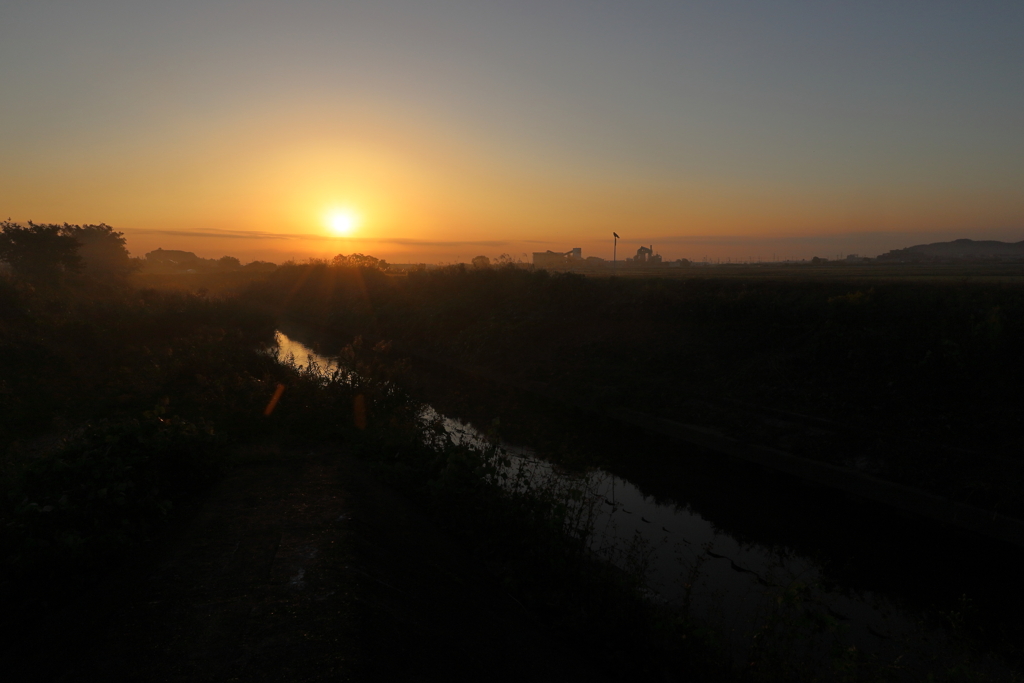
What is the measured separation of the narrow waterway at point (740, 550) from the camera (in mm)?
6898

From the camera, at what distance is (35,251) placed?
38.4 metres

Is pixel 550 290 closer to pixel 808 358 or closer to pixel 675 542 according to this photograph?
pixel 808 358

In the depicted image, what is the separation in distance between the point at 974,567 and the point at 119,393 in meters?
20.1

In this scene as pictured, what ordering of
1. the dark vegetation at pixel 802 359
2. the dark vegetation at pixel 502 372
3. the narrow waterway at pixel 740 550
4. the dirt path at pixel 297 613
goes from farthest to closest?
1. the dark vegetation at pixel 802 359
2. the narrow waterway at pixel 740 550
3. the dark vegetation at pixel 502 372
4. the dirt path at pixel 297 613

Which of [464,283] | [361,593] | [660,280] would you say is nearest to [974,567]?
[361,593]

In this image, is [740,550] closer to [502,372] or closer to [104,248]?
[502,372]

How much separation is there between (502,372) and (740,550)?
14980 mm

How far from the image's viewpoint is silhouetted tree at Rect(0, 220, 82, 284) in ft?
123

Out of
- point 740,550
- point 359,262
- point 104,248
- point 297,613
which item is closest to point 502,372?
point 740,550

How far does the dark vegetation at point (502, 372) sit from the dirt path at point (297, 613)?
1.46ft

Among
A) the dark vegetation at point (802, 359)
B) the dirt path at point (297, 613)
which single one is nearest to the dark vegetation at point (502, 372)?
the dark vegetation at point (802, 359)

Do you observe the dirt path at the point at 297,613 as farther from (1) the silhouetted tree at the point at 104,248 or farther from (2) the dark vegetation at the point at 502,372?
(1) the silhouetted tree at the point at 104,248

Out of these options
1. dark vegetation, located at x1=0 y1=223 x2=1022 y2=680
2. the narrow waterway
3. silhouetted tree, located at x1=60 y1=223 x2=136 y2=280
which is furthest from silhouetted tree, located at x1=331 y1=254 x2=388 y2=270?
the narrow waterway

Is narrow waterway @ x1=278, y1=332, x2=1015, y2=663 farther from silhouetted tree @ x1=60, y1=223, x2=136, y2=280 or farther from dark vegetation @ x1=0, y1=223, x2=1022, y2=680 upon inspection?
silhouetted tree @ x1=60, y1=223, x2=136, y2=280
